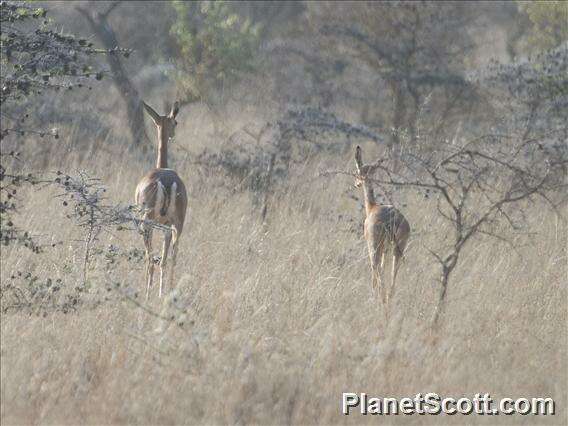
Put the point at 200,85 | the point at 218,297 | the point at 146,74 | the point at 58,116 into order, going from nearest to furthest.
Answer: the point at 218,297, the point at 58,116, the point at 200,85, the point at 146,74

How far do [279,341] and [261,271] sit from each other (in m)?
1.60

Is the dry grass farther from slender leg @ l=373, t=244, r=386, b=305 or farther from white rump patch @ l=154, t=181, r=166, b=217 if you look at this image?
white rump patch @ l=154, t=181, r=166, b=217

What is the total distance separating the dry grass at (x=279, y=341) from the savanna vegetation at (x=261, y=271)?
14 mm

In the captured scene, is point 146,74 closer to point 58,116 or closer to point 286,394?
point 58,116

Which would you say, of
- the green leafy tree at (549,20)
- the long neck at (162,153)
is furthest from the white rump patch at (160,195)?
the green leafy tree at (549,20)

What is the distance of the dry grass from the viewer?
4938 mm

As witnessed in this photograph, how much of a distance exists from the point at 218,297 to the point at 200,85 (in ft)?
31.6

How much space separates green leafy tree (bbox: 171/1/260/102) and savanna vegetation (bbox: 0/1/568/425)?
1.15 meters

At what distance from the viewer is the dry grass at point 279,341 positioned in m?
4.94

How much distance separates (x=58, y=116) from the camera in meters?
12.7

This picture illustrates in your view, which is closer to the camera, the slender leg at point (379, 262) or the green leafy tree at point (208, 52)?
the slender leg at point (379, 262)

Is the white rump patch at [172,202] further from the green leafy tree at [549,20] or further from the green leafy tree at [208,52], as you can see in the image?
the green leafy tree at [549,20]

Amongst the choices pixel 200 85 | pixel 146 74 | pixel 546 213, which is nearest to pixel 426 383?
pixel 546 213

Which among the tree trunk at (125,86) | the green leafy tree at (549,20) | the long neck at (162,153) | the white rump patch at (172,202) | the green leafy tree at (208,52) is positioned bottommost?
the white rump patch at (172,202)
